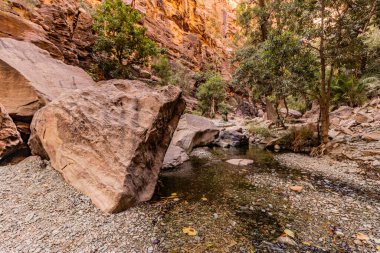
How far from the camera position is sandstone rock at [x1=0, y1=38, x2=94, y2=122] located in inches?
267

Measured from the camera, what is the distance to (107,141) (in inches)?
186

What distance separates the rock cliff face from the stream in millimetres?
11805

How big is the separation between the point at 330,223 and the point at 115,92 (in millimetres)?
6336

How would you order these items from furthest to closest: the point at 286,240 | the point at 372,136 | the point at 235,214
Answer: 1. the point at 372,136
2. the point at 235,214
3. the point at 286,240

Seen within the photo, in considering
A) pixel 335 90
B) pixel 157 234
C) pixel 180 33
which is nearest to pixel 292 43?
pixel 157 234

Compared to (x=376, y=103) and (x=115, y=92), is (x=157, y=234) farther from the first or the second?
(x=376, y=103)

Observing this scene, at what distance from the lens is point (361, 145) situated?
1039 centimetres

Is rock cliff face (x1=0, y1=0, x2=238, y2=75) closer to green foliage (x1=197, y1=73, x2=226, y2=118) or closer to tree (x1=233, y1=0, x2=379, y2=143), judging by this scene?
green foliage (x1=197, y1=73, x2=226, y2=118)

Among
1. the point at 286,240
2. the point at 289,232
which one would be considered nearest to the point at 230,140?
the point at 289,232

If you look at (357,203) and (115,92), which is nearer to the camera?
(357,203)

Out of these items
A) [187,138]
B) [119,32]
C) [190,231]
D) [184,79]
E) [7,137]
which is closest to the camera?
[190,231]

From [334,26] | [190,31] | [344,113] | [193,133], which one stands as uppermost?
[190,31]

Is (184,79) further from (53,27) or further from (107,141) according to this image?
(107,141)

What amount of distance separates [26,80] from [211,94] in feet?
79.4
